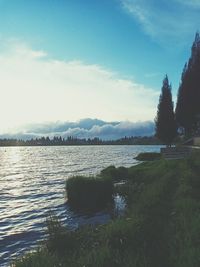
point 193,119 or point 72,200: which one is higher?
point 193,119

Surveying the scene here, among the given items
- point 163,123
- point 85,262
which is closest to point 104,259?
point 85,262

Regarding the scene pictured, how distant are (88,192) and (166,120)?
177 ft

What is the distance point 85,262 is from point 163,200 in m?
9.00

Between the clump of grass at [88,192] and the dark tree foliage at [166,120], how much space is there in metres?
51.9

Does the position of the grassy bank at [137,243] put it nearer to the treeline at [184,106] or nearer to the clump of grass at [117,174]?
the clump of grass at [117,174]

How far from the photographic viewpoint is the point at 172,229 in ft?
37.0

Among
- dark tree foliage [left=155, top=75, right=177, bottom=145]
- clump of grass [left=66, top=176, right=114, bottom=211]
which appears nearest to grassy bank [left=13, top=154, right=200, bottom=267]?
clump of grass [left=66, top=176, right=114, bottom=211]

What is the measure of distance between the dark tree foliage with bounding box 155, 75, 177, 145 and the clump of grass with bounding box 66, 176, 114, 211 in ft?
170

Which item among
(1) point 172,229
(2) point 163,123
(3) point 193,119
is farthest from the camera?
(2) point 163,123

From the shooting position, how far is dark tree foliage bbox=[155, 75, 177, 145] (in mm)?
75312

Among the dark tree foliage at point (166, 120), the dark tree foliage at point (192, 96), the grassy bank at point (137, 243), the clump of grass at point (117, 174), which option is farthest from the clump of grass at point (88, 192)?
the dark tree foliage at point (166, 120)

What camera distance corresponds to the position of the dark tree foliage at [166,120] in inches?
2965

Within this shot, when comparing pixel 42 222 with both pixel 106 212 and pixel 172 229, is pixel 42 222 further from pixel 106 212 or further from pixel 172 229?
pixel 172 229

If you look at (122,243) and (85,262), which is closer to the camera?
(85,262)
